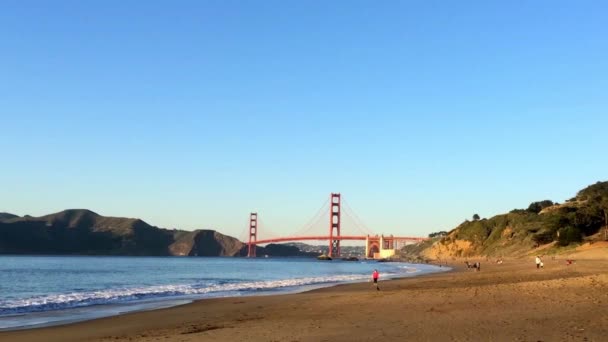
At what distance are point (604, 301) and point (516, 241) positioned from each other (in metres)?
71.7

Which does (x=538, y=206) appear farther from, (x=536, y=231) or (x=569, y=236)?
(x=569, y=236)

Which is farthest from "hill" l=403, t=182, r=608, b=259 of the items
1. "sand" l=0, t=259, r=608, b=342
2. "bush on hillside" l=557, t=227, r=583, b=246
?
"sand" l=0, t=259, r=608, b=342

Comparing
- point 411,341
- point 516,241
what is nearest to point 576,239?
point 516,241

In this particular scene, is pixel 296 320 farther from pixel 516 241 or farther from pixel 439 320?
pixel 516 241

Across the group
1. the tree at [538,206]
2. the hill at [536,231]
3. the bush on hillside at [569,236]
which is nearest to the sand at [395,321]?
the hill at [536,231]

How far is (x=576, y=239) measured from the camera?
63.7 meters

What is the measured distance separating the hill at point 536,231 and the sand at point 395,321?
159ft

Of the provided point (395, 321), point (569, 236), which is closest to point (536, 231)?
point (569, 236)

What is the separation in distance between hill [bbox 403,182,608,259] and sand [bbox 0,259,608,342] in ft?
159

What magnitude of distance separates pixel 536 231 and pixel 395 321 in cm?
7200

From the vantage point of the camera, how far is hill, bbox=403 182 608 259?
65.8 m

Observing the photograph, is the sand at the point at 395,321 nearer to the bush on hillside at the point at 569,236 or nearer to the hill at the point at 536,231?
the hill at the point at 536,231

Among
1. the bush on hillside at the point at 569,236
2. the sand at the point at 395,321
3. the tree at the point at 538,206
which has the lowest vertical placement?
the sand at the point at 395,321

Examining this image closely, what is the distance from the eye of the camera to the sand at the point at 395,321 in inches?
402
